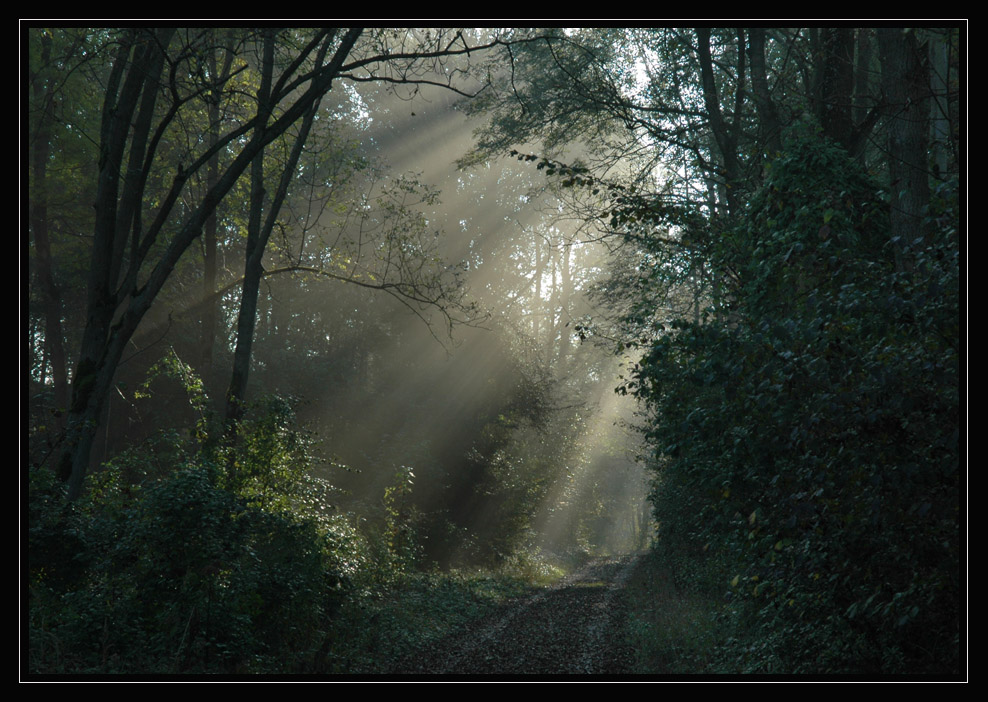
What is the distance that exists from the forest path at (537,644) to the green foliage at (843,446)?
5.93ft

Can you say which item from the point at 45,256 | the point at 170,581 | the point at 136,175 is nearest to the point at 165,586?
the point at 170,581

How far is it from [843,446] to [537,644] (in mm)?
5509

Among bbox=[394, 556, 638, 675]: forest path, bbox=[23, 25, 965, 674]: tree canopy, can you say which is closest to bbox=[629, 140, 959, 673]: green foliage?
bbox=[23, 25, 965, 674]: tree canopy

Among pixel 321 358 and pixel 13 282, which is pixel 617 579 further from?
pixel 13 282

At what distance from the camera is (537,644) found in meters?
9.27

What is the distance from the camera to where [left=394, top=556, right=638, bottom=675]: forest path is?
777 centimetres

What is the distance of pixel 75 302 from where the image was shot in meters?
19.8

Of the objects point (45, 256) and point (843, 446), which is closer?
point (843, 446)

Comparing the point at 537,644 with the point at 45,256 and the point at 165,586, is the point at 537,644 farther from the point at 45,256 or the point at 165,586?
the point at 45,256

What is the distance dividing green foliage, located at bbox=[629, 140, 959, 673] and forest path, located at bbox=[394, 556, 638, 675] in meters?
1.81

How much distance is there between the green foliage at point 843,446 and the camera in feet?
16.6

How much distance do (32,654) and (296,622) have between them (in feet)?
9.26

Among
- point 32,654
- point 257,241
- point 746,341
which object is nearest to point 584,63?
point 257,241

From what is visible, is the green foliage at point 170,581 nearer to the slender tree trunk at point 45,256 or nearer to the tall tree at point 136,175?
the tall tree at point 136,175
